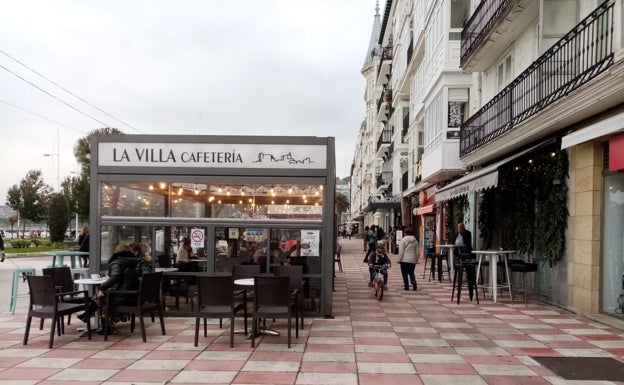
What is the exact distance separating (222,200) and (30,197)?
Result: 47.2m

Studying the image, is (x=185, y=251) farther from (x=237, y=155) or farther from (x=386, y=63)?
(x=386, y=63)

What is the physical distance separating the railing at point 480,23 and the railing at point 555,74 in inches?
70.9

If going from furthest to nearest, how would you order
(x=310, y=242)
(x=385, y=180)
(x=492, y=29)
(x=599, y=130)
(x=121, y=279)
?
(x=385, y=180) < (x=492, y=29) < (x=310, y=242) < (x=599, y=130) < (x=121, y=279)

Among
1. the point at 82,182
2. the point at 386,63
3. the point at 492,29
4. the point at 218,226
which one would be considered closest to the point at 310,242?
the point at 218,226

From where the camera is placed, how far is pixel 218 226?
9211 mm

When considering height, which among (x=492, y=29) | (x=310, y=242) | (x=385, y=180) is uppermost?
(x=492, y=29)

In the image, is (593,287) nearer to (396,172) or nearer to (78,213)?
(396,172)

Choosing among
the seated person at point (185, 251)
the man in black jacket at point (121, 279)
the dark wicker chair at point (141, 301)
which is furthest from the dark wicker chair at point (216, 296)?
the seated person at point (185, 251)

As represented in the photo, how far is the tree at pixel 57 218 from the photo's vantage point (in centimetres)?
3195

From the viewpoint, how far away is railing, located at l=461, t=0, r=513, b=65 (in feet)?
41.3

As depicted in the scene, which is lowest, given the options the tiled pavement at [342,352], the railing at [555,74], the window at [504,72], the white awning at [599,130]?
the tiled pavement at [342,352]

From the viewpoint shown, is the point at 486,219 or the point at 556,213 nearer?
the point at 556,213

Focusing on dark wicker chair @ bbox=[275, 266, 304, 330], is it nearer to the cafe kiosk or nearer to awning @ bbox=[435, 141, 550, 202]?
the cafe kiosk

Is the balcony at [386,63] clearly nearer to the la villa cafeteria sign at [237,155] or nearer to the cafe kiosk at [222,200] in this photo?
the la villa cafeteria sign at [237,155]
